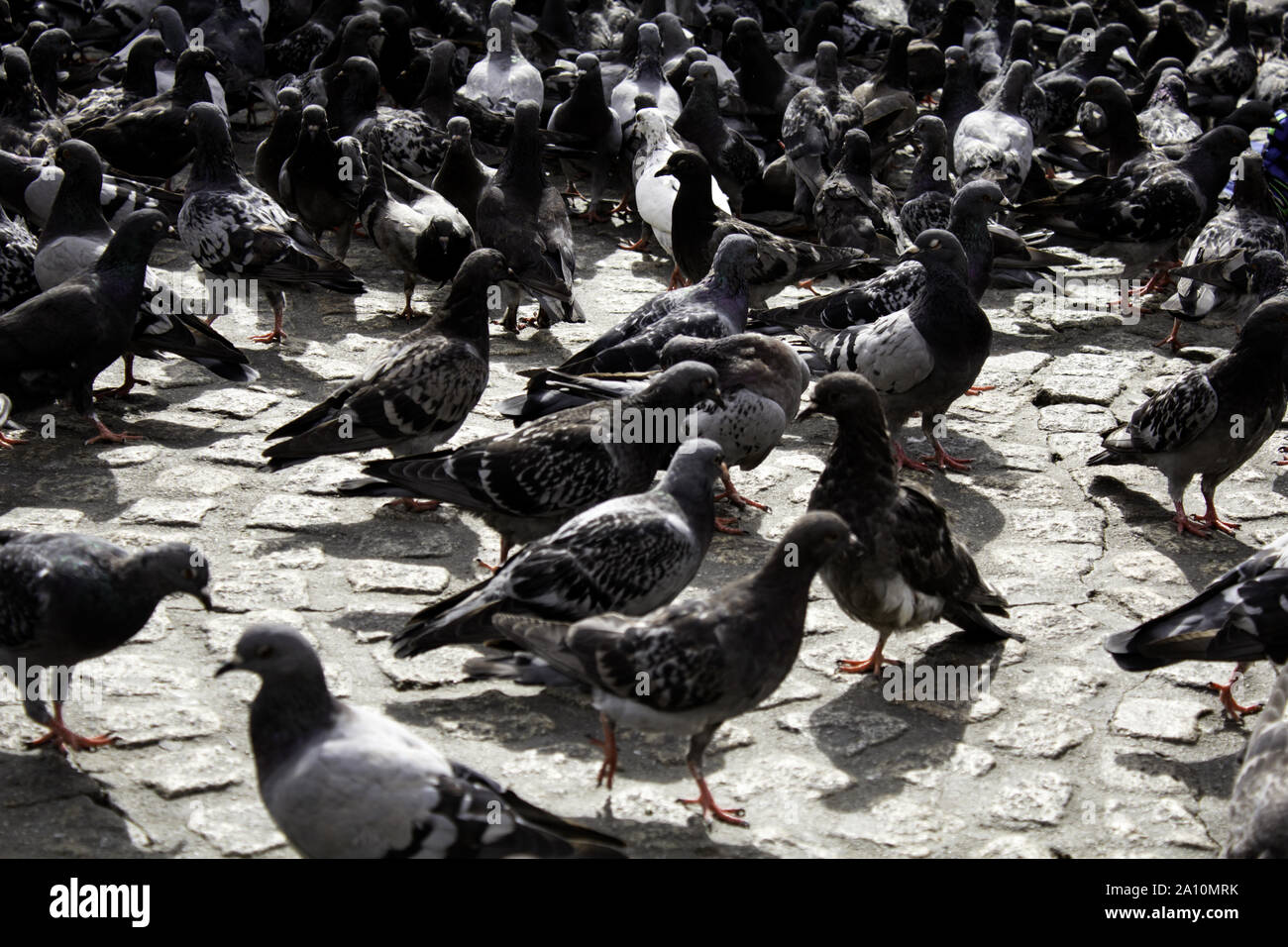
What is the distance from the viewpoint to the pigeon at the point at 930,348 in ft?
26.9

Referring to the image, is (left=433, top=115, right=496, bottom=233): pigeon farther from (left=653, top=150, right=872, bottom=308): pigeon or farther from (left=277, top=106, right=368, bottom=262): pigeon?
(left=653, top=150, right=872, bottom=308): pigeon

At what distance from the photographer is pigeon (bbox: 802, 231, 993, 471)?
8203 mm

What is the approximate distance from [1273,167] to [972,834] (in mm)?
9200

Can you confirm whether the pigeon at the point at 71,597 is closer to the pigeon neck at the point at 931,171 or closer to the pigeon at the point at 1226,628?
the pigeon at the point at 1226,628

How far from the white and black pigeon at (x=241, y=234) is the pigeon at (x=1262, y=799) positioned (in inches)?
272

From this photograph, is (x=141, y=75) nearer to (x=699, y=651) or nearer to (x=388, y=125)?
(x=388, y=125)

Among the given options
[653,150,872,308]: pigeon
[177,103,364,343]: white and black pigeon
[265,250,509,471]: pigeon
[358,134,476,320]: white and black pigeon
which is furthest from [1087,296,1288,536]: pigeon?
[177,103,364,343]: white and black pigeon

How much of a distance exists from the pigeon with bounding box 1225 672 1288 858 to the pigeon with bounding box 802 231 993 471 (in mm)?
3584

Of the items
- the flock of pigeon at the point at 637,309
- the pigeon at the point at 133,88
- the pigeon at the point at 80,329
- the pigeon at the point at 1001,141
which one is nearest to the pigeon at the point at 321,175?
the flock of pigeon at the point at 637,309

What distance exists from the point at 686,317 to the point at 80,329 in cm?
372

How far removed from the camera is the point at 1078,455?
8523mm

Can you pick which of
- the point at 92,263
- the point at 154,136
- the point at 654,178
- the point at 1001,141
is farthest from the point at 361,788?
the point at 1001,141

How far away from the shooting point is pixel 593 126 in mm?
13109
